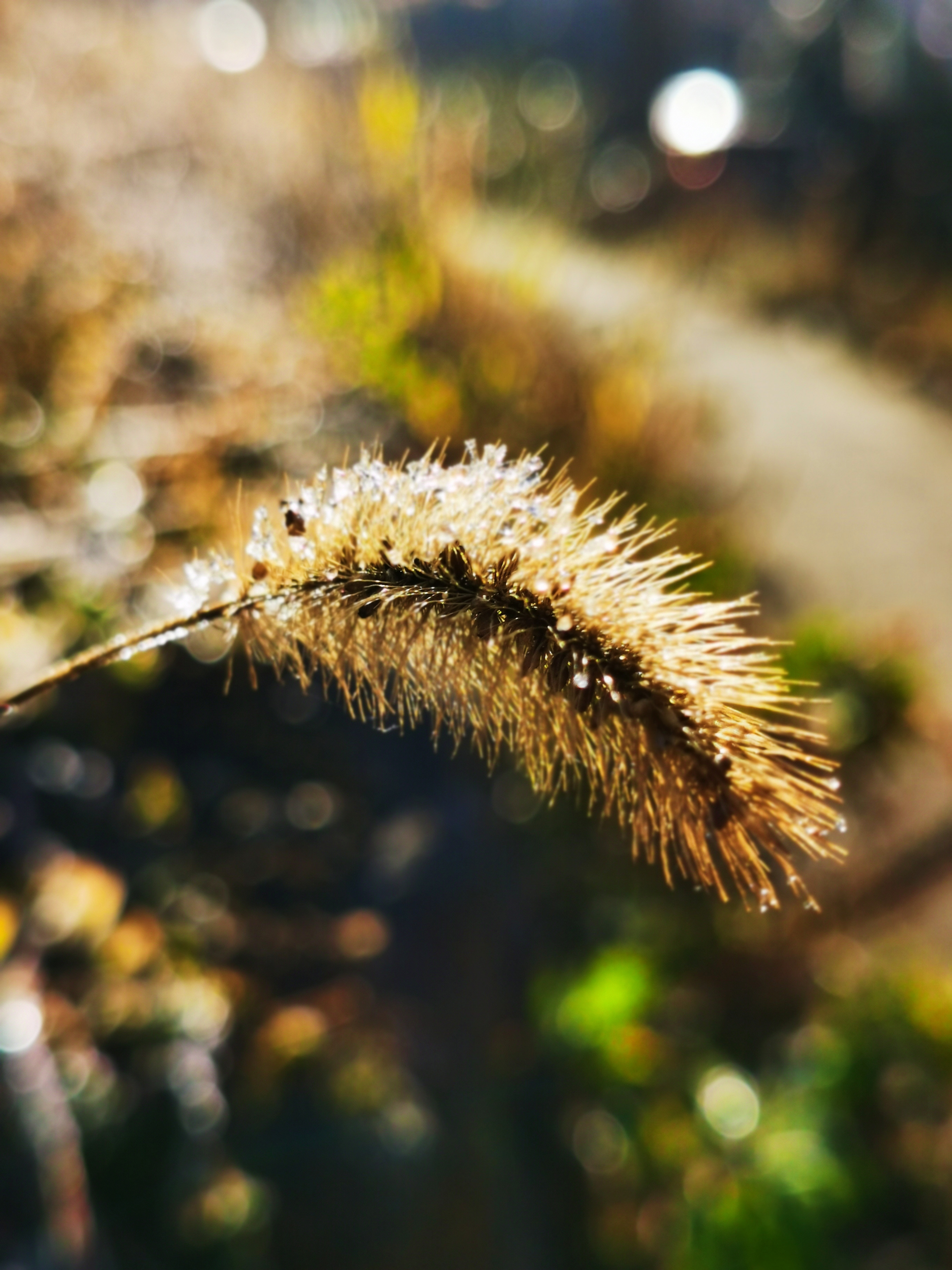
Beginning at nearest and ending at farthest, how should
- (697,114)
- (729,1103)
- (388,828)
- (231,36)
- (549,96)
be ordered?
(729,1103) < (388,828) < (231,36) < (697,114) < (549,96)

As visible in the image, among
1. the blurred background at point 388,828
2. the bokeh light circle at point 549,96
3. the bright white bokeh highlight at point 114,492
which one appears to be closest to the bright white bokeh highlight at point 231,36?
the bokeh light circle at point 549,96

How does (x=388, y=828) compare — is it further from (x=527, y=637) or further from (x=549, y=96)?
(x=549, y=96)

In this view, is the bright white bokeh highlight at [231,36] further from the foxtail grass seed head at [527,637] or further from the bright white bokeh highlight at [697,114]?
the foxtail grass seed head at [527,637]

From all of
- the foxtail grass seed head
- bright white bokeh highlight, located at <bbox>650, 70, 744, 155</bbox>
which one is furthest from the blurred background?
bright white bokeh highlight, located at <bbox>650, 70, 744, 155</bbox>

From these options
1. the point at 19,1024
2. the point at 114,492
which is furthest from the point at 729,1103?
the point at 114,492

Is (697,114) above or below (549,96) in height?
below

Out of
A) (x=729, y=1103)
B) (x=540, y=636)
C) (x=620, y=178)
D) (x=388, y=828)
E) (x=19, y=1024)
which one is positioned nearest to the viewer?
(x=540, y=636)

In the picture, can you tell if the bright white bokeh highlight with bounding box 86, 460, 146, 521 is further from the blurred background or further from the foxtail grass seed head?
the foxtail grass seed head
